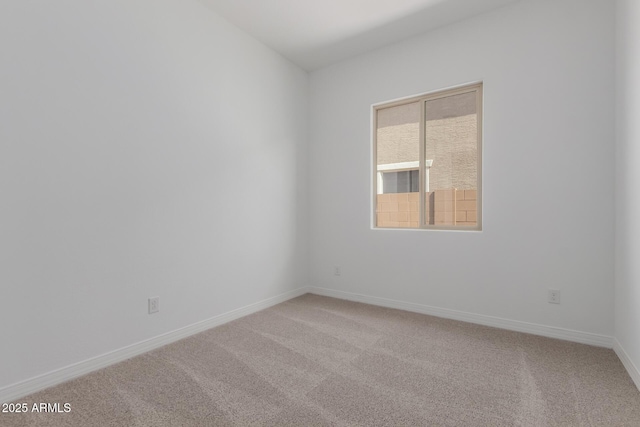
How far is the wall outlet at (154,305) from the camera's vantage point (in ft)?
7.40

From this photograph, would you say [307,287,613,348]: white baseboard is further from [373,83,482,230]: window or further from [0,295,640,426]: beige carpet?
[373,83,482,230]: window

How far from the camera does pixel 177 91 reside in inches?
96.0

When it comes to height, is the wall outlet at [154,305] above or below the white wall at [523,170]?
below

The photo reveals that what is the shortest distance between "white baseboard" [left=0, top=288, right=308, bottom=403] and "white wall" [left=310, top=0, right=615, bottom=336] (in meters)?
1.53

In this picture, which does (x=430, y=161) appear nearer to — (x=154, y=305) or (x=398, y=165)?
(x=398, y=165)

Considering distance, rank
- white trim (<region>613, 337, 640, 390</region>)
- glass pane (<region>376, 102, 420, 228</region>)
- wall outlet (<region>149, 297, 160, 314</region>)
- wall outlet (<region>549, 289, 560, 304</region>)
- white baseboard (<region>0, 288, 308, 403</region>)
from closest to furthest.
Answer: white baseboard (<region>0, 288, 308, 403</region>), white trim (<region>613, 337, 640, 390</region>), wall outlet (<region>149, 297, 160, 314</region>), wall outlet (<region>549, 289, 560, 304</region>), glass pane (<region>376, 102, 420, 228</region>)

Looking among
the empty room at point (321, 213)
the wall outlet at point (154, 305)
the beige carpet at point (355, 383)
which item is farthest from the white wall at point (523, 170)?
the wall outlet at point (154, 305)

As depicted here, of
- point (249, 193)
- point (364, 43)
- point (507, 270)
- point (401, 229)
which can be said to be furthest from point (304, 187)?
point (507, 270)

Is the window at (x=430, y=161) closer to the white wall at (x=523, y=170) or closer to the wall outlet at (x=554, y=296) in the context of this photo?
the white wall at (x=523, y=170)

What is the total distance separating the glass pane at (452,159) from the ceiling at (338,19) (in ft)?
2.35

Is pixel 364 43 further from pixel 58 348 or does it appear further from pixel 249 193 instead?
pixel 58 348

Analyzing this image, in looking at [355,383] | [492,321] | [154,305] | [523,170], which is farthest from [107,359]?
[523,170]

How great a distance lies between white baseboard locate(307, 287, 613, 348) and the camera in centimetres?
231

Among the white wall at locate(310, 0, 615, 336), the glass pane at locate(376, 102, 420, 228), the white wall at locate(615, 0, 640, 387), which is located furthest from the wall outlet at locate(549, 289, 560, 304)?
the glass pane at locate(376, 102, 420, 228)
